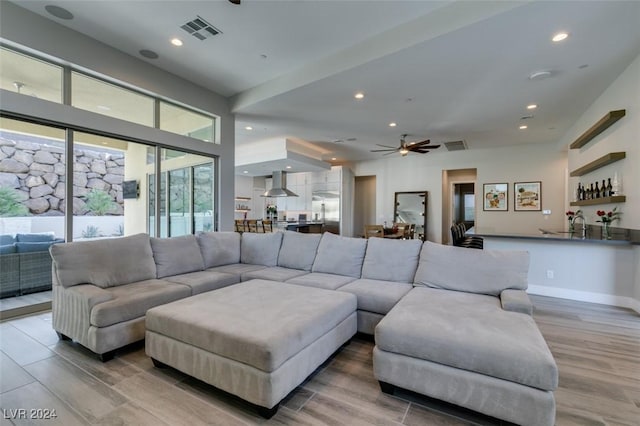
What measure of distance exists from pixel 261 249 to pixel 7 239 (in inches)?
120

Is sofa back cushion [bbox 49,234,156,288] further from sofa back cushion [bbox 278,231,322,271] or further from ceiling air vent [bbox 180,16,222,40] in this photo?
ceiling air vent [bbox 180,16,222,40]

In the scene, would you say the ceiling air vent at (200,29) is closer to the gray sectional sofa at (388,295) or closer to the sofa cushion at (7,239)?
the gray sectional sofa at (388,295)

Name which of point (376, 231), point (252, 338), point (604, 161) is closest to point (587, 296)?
point (604, 161)

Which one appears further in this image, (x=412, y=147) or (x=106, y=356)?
(x=412, y=147)

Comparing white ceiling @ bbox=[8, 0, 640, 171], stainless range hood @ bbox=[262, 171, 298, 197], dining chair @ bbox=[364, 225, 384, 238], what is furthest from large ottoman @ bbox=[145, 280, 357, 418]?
stainless range hood @ bbox=[262, 171, 298, 197]

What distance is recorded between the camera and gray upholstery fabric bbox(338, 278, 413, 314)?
2576mm

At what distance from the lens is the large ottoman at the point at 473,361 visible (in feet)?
4.81

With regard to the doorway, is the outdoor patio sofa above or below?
below

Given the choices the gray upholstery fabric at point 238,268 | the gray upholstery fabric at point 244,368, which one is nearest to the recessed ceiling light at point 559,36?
the gray upholstery fabric at point 244,368

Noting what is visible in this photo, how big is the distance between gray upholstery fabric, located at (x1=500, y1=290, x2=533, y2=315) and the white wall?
5.08 meters

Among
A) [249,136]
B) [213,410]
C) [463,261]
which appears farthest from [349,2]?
[249,136]

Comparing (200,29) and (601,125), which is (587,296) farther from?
(200,29)

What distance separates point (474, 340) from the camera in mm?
1635

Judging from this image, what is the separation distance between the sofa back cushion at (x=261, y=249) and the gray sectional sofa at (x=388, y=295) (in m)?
0.02
